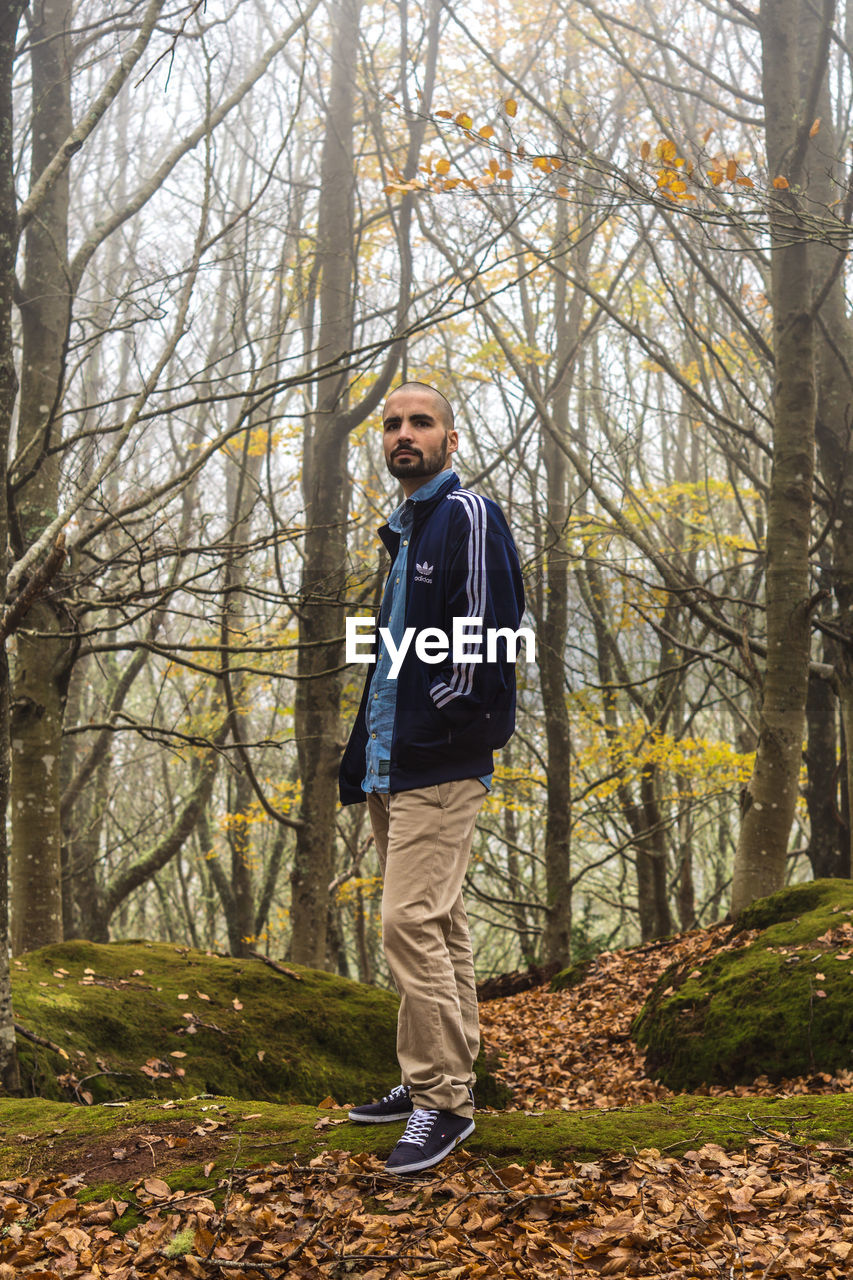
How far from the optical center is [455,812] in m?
2.93

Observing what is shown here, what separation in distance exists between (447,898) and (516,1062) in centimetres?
442

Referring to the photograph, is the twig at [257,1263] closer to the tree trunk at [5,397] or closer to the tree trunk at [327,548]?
the tree trunk at [5,397]

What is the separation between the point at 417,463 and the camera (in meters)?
3.20

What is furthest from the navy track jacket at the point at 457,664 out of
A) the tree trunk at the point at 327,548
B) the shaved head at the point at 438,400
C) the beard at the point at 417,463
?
the tree trunk at the point at 327,548

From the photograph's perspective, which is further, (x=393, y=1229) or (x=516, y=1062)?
(x=516, y=1062)

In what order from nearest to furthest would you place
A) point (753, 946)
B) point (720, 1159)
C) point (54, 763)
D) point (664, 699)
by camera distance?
point (720, 1159) < point (753, 946) < point (54, 763) < point (664, 699)

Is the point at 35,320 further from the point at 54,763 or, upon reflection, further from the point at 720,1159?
the point at 720,1159

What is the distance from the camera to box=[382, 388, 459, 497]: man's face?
318 cm

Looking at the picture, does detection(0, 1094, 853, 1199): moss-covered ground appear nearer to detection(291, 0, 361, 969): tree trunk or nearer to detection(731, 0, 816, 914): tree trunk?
detection(731, 0, 816, 914): tree trunk

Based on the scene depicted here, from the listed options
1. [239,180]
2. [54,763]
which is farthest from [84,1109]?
[239,180]

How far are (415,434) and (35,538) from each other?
401 cm

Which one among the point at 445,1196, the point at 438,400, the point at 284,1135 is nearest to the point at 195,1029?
the point at 284,1135

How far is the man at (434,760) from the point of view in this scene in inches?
112

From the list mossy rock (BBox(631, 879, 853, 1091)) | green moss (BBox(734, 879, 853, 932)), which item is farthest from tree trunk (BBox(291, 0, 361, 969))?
green moss (BBox(734, 879, 853, 932))
